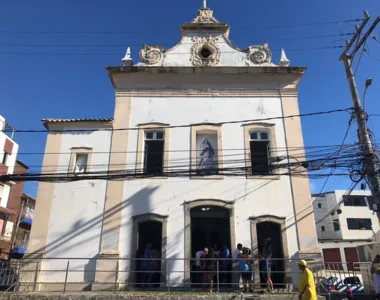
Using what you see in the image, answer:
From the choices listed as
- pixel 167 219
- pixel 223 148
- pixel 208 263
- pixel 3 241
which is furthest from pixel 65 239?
pixel 3 241

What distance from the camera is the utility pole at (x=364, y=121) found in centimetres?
1013

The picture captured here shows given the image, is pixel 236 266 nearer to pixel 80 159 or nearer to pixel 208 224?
pixel 208 224

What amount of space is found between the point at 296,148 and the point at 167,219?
625 centimetres

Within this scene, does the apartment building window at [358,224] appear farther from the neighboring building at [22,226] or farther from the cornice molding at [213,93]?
the neighboring building at [22,226]

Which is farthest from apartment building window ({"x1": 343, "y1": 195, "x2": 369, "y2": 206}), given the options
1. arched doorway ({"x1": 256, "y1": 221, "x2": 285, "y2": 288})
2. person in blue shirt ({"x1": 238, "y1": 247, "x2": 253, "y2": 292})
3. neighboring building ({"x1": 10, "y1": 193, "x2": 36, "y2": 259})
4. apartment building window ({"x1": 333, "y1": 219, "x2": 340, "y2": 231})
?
neighboring building ({"x1": 10, "y1": 193, "x2": 36, "y2": 259})

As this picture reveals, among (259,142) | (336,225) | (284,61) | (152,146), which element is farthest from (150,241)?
(336,225)

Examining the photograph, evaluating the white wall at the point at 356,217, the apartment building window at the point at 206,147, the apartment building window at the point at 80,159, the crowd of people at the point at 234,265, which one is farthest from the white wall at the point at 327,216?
the apartment building window at the point at 80,159

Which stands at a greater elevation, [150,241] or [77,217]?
[77,217]

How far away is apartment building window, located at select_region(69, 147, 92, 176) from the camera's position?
14.0 metres

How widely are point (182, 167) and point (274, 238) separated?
15.4 ft

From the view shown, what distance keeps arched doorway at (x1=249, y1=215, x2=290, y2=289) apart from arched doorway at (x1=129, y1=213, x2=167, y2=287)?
11.5 feet

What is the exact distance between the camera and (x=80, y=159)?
14.2 meters

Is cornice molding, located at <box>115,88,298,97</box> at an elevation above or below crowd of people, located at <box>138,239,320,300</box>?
above

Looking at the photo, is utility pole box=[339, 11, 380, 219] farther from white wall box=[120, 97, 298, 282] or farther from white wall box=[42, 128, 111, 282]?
white wall box=[42, 128, 111, 282]
